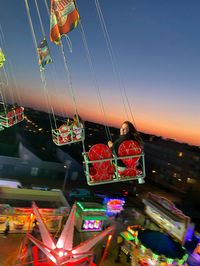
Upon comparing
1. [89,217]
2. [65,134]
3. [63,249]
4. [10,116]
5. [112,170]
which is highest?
[10,116]

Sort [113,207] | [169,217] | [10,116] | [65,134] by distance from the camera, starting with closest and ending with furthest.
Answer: [65,134] → [10,116] → [169,217] → [113,207]

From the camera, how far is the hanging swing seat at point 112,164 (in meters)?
7.15

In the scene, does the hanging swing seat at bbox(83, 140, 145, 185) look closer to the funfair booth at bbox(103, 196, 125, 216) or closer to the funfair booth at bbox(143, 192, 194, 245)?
the funfair booth at bbox(143, 192, 194, 245)

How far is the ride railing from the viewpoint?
7148 mm

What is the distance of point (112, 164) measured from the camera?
7520 millimetres

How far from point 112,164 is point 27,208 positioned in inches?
590

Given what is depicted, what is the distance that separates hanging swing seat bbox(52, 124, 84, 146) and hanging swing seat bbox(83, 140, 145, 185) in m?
2.77

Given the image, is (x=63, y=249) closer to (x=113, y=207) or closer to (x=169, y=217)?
(x=169, y=217)

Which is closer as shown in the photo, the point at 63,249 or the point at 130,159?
the point at 130,159

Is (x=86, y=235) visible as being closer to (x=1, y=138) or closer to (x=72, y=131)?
(x=72, y=131)

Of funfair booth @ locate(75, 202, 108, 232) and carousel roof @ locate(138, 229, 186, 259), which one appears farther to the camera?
funfair booth @ locate(75, 202, 108, 232)

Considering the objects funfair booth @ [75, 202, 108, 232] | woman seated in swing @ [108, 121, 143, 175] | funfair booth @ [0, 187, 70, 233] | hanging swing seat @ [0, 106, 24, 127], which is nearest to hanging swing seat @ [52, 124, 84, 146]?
woman seated in swing @ [108, 121, 143, 175]

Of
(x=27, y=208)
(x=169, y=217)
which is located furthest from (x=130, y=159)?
(x=27, y=208)

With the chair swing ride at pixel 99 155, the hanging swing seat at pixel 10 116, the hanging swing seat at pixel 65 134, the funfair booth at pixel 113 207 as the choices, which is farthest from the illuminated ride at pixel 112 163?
the funfair booth at pixel 113 207
